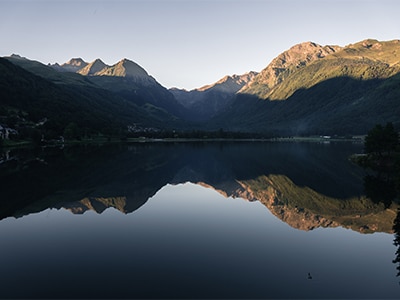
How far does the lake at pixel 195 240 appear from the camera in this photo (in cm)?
2308

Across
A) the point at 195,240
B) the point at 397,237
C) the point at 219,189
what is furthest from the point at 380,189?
the point at 195,240

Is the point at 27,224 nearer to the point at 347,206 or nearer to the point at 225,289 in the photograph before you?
the point at 225,289

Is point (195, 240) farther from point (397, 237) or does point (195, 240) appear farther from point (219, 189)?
point (219, 189)

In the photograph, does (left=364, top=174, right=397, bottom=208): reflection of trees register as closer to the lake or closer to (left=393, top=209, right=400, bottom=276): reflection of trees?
the lake

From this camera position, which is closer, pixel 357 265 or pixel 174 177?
pixel 357 265

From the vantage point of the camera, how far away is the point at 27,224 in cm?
3931

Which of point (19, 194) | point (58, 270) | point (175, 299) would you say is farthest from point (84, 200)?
point (175, 299)

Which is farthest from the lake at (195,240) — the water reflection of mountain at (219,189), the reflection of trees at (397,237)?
the reflection of trees at (397,237)

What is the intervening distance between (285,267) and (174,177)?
59.4 metres

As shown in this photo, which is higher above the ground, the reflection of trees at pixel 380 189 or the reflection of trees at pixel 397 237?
the reflection of trees at pixel 380 189

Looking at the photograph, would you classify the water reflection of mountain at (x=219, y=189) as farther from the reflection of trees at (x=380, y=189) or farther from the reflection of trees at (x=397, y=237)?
the reflection of trees at (x=380, y=189)

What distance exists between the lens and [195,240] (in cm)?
3347

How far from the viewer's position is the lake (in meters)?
23.1

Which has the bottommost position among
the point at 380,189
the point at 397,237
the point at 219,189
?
the point at 219,189
